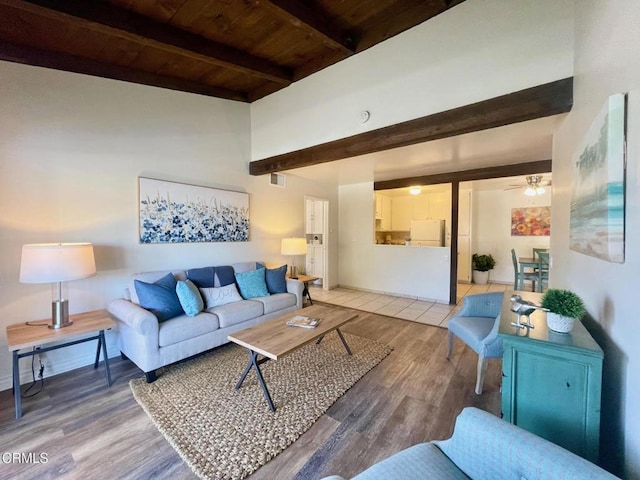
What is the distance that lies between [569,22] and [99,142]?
4.05 m

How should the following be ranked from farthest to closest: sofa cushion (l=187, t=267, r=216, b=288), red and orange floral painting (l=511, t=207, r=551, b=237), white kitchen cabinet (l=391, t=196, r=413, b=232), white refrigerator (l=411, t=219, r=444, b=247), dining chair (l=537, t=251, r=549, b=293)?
white kitchen cabinet (l=391, t=196, r=413, b=232) → red and orange floral painting (l=511, t=207, r=551, b=237) → white refrigerator (l=411, t=219, r=444, b=247) → dining chair (l=537, t=251, r=549, b=293) → sofa cushion (l=187, t=267, r=216, b=288)

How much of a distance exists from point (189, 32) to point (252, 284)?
8.80 feet

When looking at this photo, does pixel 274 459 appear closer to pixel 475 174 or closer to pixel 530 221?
pixel 475 174

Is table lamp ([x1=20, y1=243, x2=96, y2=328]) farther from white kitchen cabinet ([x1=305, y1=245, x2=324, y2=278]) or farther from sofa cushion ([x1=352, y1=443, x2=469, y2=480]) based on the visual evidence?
white kitchen cabinet ([x1=305, y1=245, x2=324, y2=278])

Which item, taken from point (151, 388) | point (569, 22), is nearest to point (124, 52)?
point (151, 388)

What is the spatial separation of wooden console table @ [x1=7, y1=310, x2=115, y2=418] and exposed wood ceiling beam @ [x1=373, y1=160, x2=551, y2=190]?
471 cm

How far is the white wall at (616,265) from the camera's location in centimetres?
98

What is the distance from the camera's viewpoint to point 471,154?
353 centimetres

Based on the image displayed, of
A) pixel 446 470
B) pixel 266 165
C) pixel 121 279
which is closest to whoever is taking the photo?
pixel 446 470

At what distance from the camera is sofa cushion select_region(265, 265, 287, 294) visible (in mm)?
3625

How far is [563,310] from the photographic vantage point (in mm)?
1281

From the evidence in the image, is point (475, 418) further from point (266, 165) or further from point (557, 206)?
point (266, 165)

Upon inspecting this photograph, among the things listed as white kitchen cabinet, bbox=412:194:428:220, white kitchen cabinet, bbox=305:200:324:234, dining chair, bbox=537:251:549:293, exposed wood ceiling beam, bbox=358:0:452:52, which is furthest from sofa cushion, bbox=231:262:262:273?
dining chair, bbox=537:251:549:293

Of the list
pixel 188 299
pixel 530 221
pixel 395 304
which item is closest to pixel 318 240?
pixel 395 304
